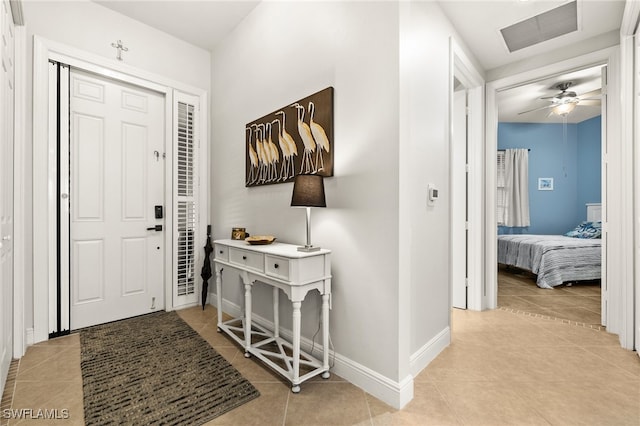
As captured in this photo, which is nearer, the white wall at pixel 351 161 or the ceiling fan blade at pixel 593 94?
the white wall at pixel 351 161

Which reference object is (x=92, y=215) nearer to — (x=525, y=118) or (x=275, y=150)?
(x=275, y=150)

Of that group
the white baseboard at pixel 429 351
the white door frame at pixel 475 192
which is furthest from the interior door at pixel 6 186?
the white door frame at pixel 475 192

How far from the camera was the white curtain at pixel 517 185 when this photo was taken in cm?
592

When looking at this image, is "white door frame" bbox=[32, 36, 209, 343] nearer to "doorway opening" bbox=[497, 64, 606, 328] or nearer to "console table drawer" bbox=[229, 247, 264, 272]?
"console table drawer" bbox=[229, 247, 264, 272]

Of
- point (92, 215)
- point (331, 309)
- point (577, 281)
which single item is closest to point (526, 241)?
point (577, 281)

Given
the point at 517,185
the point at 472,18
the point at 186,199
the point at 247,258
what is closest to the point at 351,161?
the point at 247,258

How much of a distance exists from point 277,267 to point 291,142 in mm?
966

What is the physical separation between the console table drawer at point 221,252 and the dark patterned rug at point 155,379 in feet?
2.21

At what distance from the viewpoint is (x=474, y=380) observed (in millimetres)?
1861

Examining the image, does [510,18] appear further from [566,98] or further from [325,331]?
[325,331]

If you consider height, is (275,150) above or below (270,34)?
below

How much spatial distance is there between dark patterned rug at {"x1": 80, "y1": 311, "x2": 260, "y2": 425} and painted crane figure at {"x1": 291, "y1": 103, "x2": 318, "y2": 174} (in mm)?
1423

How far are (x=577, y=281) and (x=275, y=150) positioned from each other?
15.5ft

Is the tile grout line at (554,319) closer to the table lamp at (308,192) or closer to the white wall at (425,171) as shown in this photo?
the white wall at (425,171)
